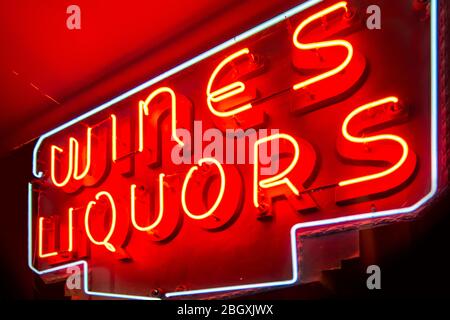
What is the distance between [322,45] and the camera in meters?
2.77

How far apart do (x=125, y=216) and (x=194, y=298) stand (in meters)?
0.86

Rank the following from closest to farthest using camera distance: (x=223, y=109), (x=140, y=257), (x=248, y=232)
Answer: (x=248, y=232)
(x=223, y=109)
(x=140, y=257)

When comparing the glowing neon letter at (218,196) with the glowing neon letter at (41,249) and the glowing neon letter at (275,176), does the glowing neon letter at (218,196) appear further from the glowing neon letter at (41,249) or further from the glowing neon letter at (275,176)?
the glowing neon letter at (41,249)

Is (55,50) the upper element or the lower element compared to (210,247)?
upper

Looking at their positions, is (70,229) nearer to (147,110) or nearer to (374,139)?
(147,110)

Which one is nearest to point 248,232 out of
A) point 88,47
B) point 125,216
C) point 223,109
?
point 223,109

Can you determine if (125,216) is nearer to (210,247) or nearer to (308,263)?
(210,247)

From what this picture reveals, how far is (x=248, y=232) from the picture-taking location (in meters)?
2.96

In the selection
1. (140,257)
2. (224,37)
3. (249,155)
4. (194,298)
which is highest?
(224,37)

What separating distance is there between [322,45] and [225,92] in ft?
2.18

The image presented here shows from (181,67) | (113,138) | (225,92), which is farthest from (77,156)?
(225,92)

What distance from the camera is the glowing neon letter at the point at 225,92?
3.08 meters

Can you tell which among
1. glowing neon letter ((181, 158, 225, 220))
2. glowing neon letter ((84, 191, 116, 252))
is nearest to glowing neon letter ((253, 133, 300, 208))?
glowing neon letter ((181, 158, 225, 220))

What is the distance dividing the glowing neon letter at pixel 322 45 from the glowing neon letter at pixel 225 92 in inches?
13.8
